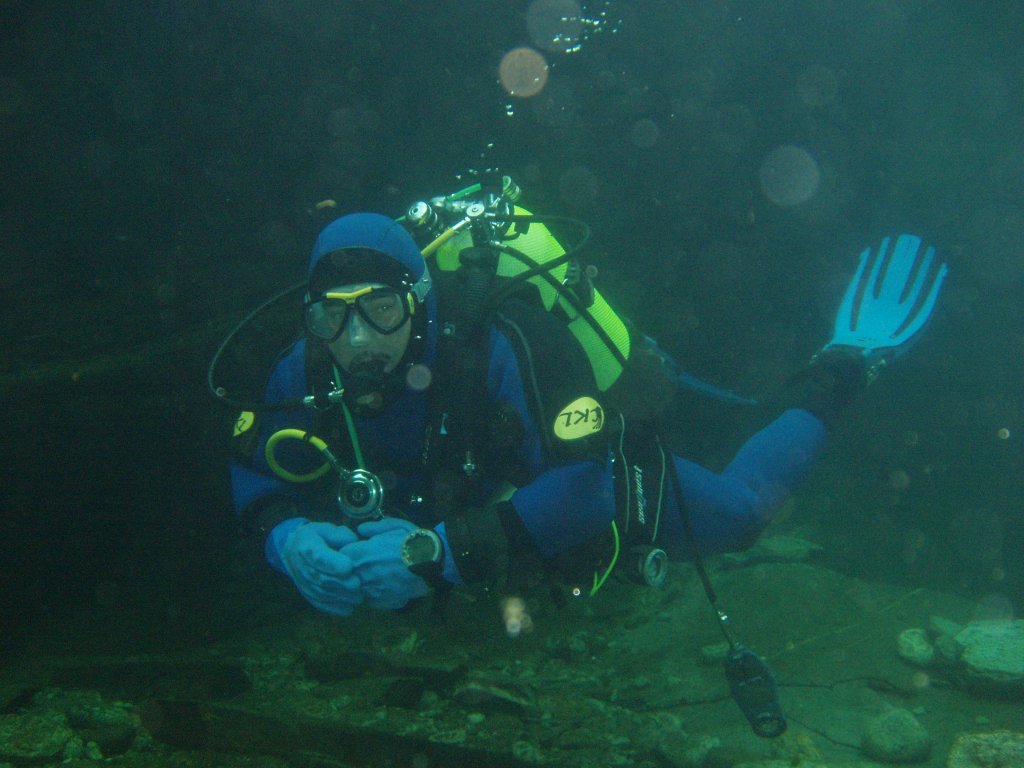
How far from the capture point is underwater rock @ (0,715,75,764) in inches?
114

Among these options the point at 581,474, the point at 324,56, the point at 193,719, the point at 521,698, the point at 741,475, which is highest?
the point at 324,56

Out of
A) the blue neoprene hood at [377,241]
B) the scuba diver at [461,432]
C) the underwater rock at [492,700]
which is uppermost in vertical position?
the blue neoprene hood at [377,241]

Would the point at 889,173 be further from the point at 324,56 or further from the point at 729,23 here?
the point at 324,56

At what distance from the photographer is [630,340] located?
12.5 feet

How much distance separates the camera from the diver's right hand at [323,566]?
263cm

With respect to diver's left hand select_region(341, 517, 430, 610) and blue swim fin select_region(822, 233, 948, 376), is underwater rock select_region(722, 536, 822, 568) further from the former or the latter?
diver's left hand select_region(341, 517, 430, 610)

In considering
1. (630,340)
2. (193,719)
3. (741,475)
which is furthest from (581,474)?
(193,719)

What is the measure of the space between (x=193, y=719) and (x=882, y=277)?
5.50 meters

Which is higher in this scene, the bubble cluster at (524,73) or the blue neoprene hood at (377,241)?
the bubble cluster at (524,73)

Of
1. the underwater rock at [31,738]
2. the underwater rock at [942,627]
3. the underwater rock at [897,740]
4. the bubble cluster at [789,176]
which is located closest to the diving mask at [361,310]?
the underwater rock at [31,738]

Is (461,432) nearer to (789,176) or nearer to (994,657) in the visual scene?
(994,657)

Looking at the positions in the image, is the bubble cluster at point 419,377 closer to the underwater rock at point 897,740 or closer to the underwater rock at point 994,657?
the underwater rock at point 897,740

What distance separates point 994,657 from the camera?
3326 mm

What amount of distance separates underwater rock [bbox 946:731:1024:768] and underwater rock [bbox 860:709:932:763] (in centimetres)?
13
